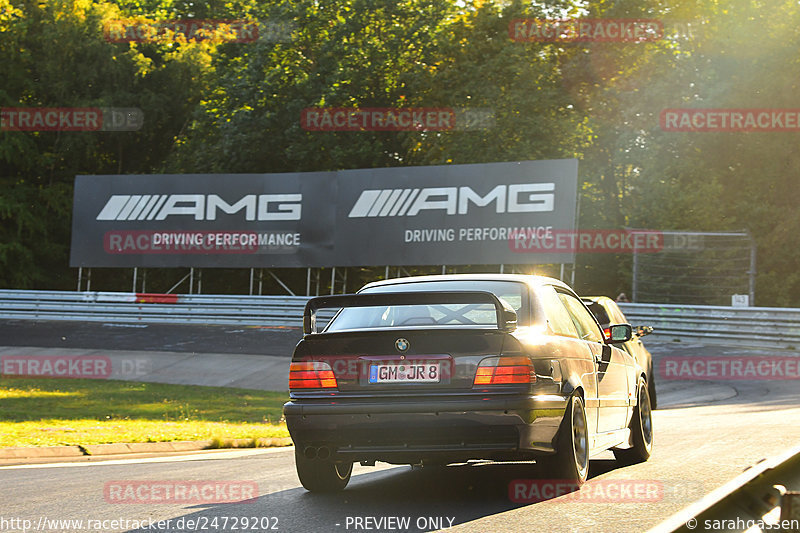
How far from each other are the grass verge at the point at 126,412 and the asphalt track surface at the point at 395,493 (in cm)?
124

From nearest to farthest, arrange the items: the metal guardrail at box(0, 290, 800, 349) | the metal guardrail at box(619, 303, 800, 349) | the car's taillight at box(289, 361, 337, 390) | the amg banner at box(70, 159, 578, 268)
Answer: the car's taillight at box(289, 361, 337, 390), the metal guardrail at box(619, 303, 800, 349), the metal guardrail at box(0, 290, 800, 349), the amg banner at box(70, 159, 578, 268)

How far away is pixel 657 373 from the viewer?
77.9 ft

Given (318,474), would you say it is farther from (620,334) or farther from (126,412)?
(126,412)

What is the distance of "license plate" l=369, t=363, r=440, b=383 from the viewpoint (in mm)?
6969

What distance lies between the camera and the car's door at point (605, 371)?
27.7ft

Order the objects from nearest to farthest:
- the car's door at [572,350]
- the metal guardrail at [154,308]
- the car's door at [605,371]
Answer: the car's door at [572,350]
the car's door at [605,371]
the metal guardrail at [154,308]

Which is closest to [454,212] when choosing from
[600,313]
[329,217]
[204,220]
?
[329,217]

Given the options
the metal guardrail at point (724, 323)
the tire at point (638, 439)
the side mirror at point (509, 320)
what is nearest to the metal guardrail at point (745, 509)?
the side mirror at point (509, 320)

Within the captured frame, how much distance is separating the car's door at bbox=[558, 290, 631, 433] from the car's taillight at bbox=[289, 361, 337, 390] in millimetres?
2177

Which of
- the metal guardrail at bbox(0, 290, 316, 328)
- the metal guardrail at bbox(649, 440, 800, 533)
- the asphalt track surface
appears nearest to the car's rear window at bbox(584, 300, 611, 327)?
the asphalt track surface

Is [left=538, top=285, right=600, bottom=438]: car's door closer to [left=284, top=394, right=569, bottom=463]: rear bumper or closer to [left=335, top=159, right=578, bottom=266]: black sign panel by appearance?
[left=284, top=394, right=569, bottom=463]: rear bumper

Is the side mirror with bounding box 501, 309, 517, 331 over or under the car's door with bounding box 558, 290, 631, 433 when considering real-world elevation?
over

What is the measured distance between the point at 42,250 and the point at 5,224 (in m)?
1.91

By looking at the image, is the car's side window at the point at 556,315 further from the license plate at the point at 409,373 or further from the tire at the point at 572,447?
the license plate at the point at 409,373
